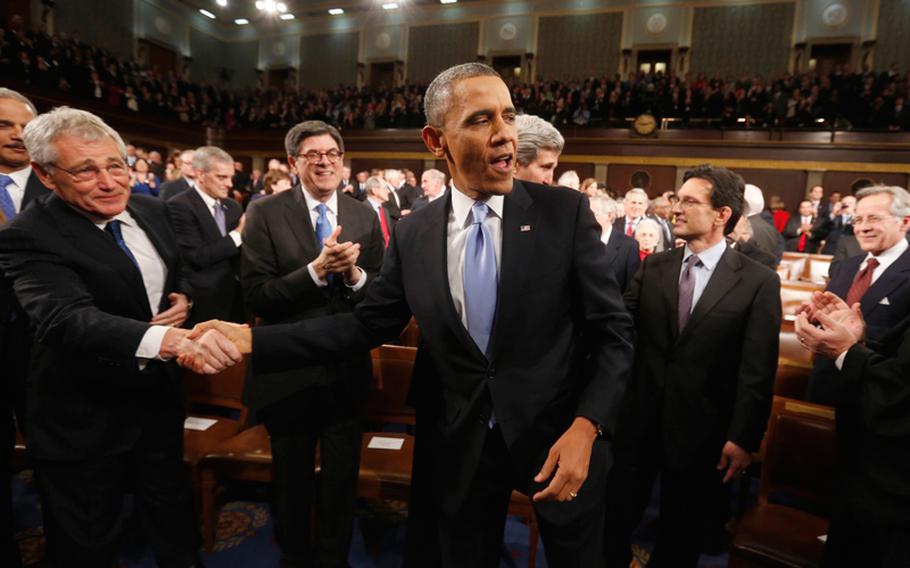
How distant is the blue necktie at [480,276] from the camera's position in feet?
4.31

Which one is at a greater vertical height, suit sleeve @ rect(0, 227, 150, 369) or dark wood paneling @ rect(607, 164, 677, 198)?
dark wood paneling @ rect(607, 164, 677, 198)

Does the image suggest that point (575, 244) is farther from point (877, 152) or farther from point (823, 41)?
point (823, 41)

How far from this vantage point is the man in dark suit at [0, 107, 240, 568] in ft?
4.95

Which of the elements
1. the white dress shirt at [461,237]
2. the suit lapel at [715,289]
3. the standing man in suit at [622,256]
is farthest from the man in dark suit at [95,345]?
the standing man in suit at [622,256]

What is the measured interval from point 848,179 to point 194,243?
43.5 feet

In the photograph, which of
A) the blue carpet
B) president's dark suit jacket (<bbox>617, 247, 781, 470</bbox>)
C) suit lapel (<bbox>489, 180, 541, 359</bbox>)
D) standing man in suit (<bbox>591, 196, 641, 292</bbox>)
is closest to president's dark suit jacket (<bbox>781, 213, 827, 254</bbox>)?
standing man in suit (<bbox>591, 196, 641, 292</bbox>)

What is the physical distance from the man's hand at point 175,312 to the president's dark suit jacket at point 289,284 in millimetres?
239

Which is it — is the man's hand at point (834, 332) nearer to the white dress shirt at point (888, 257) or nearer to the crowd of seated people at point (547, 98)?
the white dress shirt at point (888, 257)

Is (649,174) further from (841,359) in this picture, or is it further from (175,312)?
(175,312)

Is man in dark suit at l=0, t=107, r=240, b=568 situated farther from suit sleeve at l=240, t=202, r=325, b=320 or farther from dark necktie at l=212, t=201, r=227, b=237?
dark necktie at l=212, t=201, r=227, b=237

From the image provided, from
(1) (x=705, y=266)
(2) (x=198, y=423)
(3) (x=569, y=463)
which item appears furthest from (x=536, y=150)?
(2) (x=198, y=423)

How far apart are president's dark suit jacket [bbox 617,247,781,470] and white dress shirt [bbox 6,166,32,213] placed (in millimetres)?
2739

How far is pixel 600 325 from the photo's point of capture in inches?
50.1

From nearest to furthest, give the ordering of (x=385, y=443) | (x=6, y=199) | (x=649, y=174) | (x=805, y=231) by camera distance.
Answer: (x=6, y=199)
(x=385, y=443)
(x=805, y=231)
(x=649, y=174)
